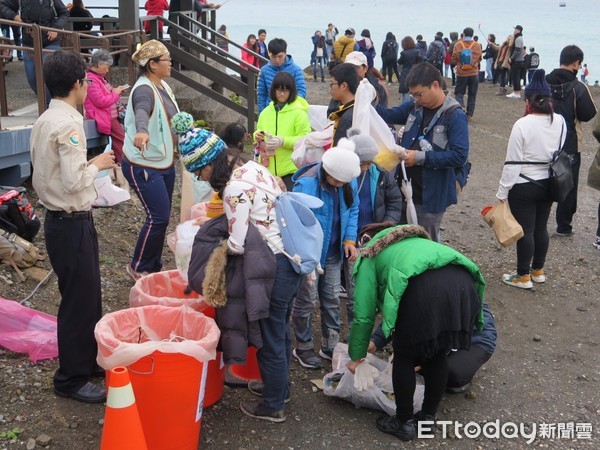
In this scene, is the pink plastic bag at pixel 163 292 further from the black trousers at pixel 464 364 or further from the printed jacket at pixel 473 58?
the printed jacket at pixel 473 58

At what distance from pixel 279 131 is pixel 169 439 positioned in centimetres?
312

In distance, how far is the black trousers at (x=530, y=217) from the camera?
18.8 ft

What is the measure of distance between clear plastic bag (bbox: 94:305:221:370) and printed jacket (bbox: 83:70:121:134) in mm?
4173

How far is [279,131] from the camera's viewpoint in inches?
223

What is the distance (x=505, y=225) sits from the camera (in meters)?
5.68

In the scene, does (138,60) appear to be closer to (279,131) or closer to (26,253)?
(279,131)

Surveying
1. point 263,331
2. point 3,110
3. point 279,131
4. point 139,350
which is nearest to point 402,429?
point 263,331

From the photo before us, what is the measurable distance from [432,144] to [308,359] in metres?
1.85

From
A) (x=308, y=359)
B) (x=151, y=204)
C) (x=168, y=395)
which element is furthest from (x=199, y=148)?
(x=308, y=359)

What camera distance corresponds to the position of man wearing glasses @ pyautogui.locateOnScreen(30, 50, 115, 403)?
3.32m

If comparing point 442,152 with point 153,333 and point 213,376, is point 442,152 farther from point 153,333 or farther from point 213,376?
point 153,333

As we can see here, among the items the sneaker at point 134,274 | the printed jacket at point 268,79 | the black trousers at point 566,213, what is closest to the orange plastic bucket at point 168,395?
the sneaker at point 134,274

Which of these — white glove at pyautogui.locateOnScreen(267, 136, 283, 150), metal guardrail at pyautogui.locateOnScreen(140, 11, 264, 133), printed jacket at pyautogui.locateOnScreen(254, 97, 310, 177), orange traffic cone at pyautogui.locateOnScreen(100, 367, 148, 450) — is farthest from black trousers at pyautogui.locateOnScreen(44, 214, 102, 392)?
metal guardrail at pyautogui.locateOnScreen(140, 11, 264, 133)

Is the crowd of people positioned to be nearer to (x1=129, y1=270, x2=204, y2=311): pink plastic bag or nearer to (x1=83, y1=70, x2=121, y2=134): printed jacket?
(x1=129, y1=270, x2=204, y2=311): pink plastic bag
